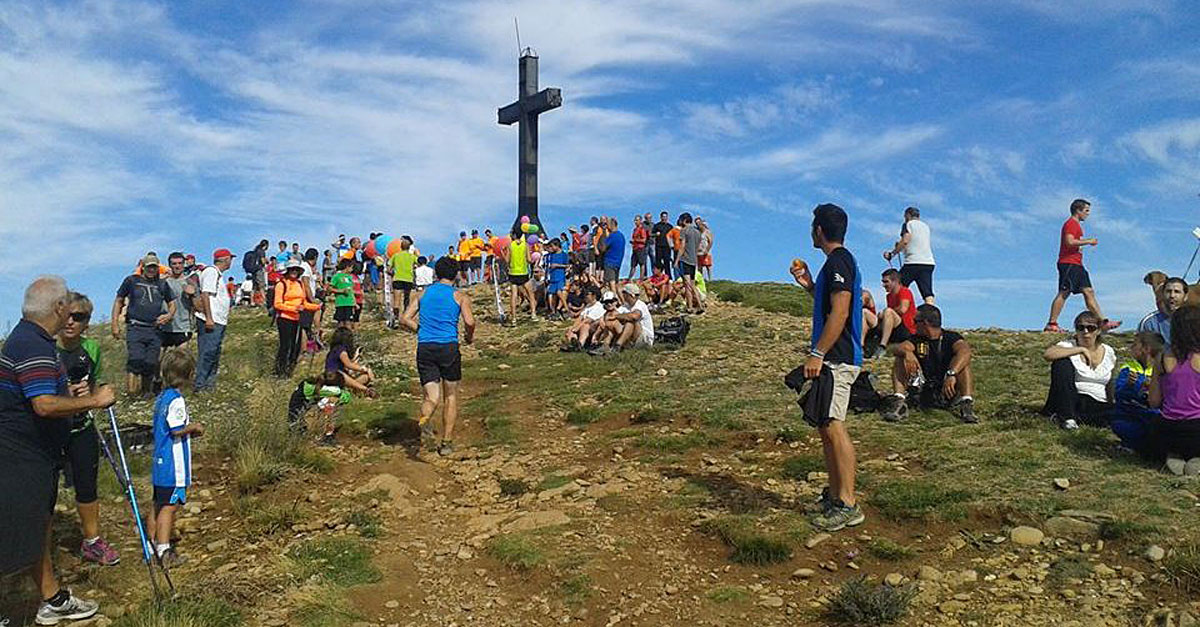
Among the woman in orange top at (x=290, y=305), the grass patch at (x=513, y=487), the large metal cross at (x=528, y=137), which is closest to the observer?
the grass patch at (x=513, y=487)

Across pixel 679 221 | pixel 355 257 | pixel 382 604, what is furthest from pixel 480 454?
pixel 355 257

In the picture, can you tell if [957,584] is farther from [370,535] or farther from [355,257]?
[355,257]

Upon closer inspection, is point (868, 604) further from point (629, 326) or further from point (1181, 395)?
point (629, 326)

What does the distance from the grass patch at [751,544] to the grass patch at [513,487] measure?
224 cm

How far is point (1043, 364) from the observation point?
12.3 metres

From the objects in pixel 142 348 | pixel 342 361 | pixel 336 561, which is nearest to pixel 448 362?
pixel 342 361

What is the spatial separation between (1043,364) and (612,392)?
6.15 meters

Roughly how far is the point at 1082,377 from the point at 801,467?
3182 mm

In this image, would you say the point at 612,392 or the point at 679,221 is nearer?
the point at 612,392

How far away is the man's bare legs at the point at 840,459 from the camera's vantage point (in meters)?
6.30

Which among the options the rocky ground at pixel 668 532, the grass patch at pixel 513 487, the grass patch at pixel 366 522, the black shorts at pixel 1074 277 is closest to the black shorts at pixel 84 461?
the rocky ground at pixel 668 532

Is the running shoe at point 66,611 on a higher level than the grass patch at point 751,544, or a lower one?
lower

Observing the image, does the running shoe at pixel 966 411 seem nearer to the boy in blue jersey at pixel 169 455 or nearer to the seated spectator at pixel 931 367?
the seated spectator at pixel 931 367

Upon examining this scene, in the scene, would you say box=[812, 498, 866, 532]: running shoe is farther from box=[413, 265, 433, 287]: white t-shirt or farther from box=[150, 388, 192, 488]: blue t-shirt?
box=[413, 265, 433, 287]: white t-shirt
